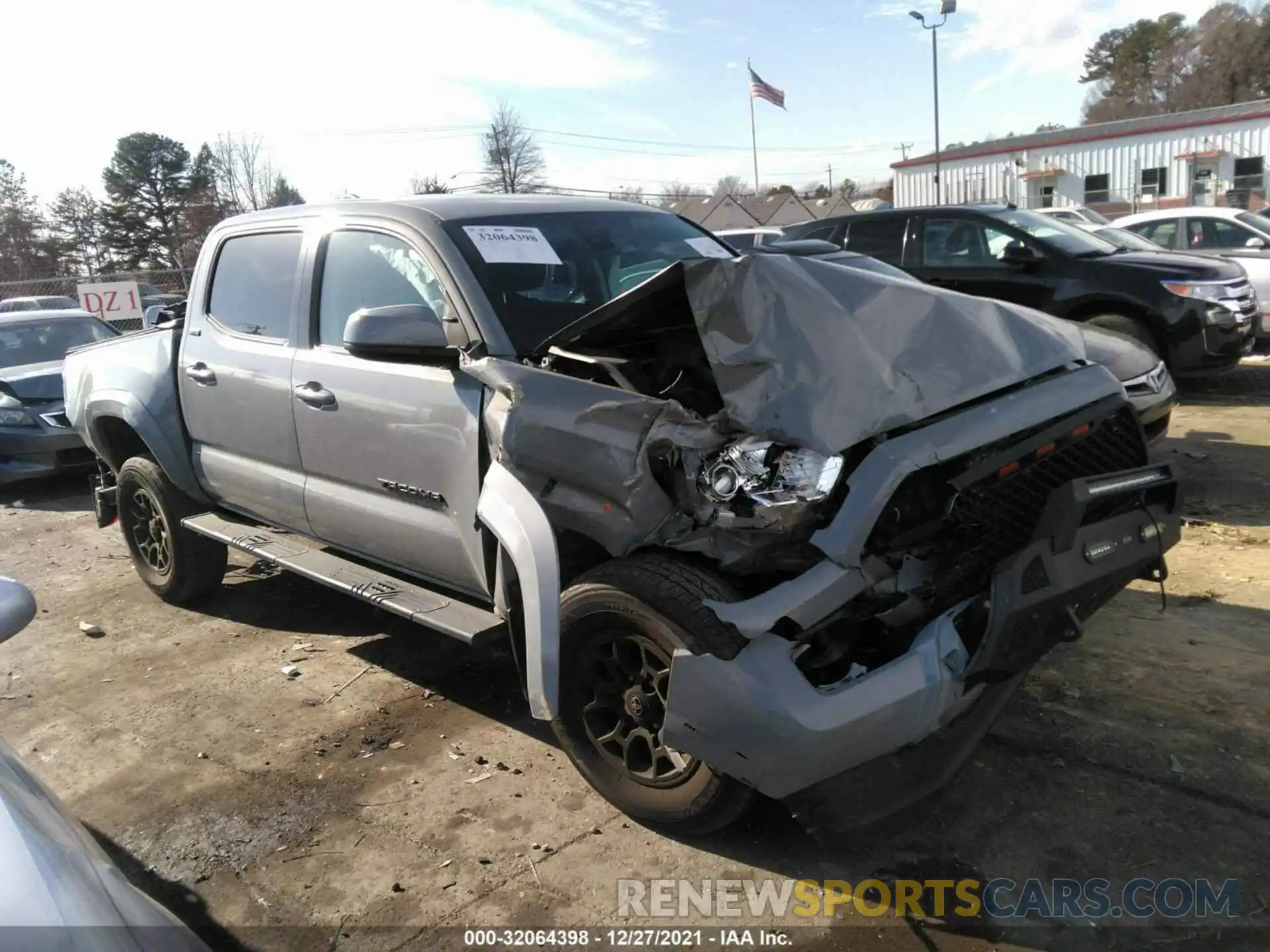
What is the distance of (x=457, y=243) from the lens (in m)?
3.59

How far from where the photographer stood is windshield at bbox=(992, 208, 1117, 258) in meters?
8.29

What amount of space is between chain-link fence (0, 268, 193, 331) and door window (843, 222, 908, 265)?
445 inches

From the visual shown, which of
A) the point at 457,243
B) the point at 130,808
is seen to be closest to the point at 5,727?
the point at 130,808

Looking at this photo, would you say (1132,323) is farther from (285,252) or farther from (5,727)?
(5,727)

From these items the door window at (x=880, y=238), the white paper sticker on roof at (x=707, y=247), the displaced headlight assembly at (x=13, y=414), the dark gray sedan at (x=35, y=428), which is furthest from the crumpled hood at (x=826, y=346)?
the displaced headlight assembly at (x=13, y=414)

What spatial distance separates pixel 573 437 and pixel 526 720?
4.96 feet

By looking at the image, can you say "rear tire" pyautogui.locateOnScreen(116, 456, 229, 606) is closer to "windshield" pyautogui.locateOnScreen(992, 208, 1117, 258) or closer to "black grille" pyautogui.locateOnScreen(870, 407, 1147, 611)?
"black grille" pyautogui.locateOnScreen(870, 407, 1147, 611)

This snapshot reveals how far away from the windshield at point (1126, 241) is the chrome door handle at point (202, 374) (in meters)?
7.83

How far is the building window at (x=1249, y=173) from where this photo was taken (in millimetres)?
36031

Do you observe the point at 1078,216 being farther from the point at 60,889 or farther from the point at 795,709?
the point at 60,889

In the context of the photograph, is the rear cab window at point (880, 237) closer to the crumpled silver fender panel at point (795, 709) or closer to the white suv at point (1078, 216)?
the white suv at point (1078, 216)

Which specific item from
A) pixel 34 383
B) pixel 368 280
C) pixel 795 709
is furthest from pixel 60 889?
pixel 34 383

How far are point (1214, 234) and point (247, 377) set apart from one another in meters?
11.0

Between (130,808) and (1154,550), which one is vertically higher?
(1154,550)
